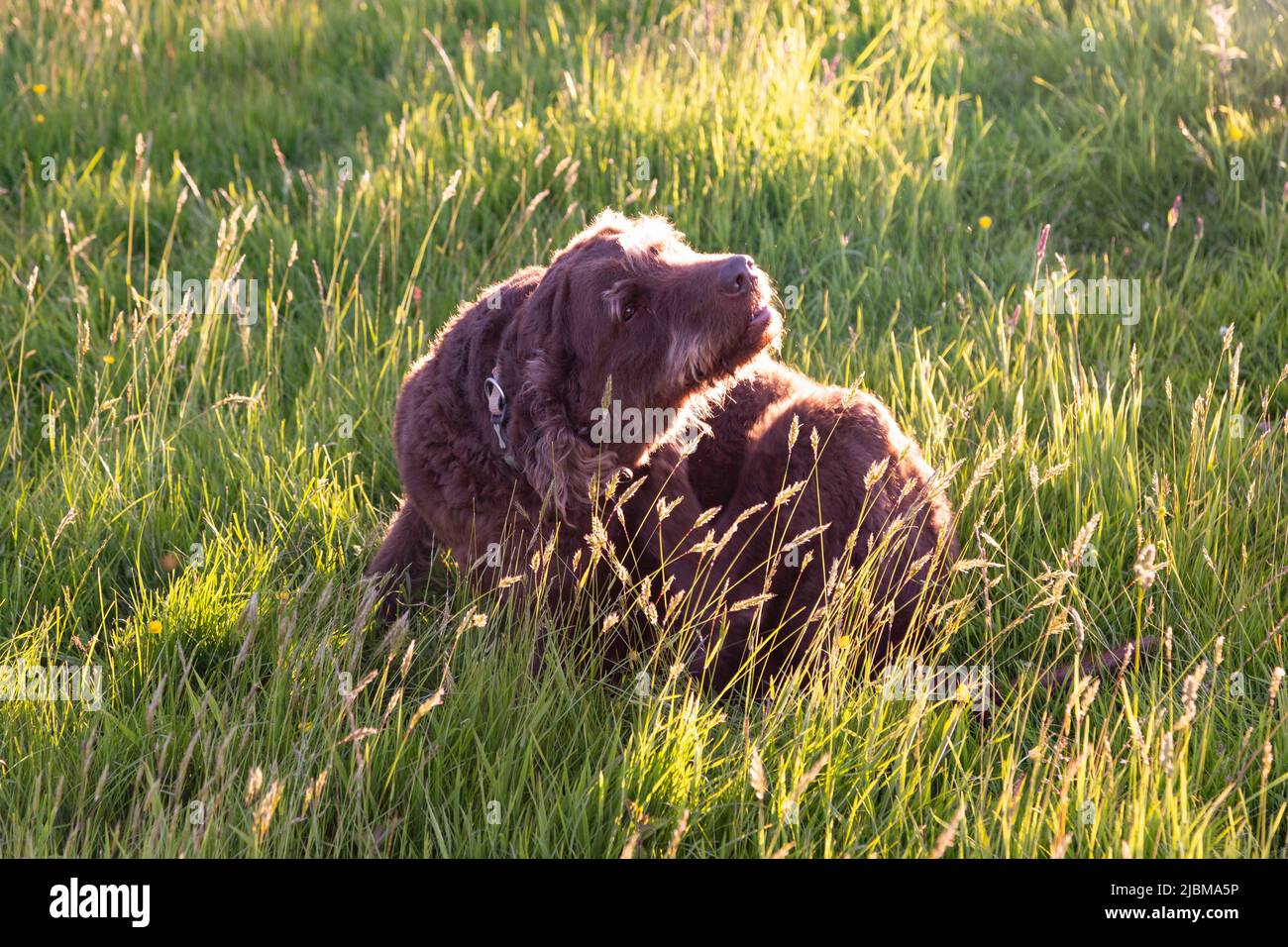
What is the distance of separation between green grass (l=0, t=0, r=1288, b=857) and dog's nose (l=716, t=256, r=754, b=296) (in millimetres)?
901

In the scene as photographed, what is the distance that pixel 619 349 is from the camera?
326 cm

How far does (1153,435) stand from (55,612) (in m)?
3.50

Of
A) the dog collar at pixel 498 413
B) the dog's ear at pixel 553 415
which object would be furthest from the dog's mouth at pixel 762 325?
the dog collar at pixel 498 413

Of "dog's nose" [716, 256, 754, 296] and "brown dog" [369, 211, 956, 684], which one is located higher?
"dog's nose" [716, 256, 754, 296]

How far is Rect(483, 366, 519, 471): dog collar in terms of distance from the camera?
324cm

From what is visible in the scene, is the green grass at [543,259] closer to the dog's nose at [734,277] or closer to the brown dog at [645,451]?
the brown dog at [645,451]

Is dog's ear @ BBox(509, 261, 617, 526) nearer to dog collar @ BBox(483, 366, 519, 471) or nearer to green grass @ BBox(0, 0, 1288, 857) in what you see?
dog collar @ BBox(483, 366, 519, 471)

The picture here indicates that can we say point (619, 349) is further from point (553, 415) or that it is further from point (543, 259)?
point (543, 259)

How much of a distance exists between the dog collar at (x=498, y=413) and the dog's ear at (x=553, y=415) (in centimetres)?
3

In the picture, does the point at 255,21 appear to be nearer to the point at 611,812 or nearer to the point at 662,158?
the point at 662,158

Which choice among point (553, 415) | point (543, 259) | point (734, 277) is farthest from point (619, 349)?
point (543, 259)

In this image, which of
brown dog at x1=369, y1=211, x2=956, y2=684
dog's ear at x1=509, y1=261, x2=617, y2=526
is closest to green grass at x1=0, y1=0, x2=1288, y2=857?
brown dog at x1=369, y1=211, x2=956, y2=684

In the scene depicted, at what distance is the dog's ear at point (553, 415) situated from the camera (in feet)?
10.6

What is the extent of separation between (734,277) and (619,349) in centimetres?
37
